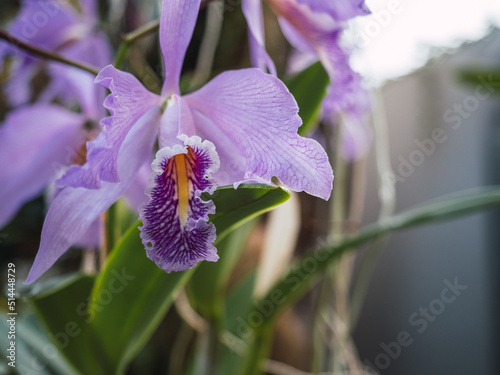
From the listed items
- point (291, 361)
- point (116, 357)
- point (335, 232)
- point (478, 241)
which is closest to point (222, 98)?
point (116, 357)

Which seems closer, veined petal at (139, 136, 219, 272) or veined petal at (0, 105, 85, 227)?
veined petal at (139, 136, 219, 272)

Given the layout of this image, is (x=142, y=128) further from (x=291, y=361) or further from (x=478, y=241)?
(x=478, y=241)

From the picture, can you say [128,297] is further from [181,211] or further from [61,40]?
[61,40]

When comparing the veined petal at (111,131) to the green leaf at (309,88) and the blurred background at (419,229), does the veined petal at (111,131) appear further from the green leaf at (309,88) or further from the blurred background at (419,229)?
the blurred background at (419,229)

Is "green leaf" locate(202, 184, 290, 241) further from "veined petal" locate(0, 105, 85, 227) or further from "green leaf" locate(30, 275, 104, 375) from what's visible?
"veined petal" locate(0, 105, 85, 227)

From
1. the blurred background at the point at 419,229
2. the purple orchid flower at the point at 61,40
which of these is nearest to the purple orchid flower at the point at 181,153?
the purple orchid flower at the point at 61,40

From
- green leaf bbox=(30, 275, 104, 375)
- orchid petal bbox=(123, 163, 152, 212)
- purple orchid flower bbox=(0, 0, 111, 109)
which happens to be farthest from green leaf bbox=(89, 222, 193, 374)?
purple orchid flower bbox=(0, 0, 111, 109)

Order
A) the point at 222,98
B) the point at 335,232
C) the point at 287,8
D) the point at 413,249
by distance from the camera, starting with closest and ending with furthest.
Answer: the point at 222,98 → the point at 287,8 → the point at 335,232 → the point at 413,249
